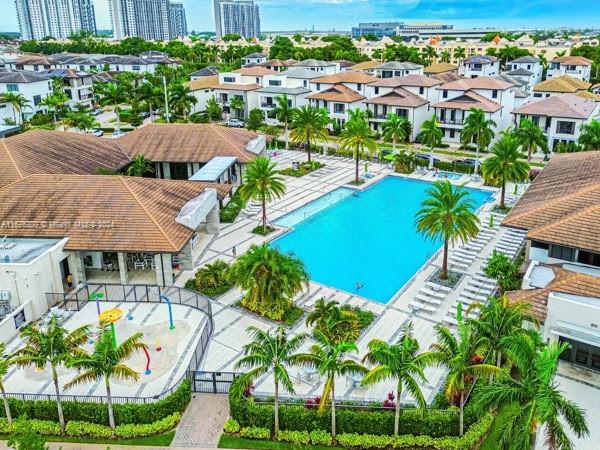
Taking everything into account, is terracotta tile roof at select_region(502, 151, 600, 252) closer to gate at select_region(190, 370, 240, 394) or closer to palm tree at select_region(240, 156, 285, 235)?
palm tree at select_region(240, 156, 285, 235)

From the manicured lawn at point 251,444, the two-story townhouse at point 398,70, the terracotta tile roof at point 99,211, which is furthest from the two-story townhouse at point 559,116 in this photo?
the manicured lawn at point 251,444

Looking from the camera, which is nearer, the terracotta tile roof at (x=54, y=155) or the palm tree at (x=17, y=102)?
the terracotta tile roof at (x=54, y=155)

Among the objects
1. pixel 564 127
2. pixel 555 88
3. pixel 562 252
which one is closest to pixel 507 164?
pixel 562 252

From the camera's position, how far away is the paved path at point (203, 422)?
20.2 m

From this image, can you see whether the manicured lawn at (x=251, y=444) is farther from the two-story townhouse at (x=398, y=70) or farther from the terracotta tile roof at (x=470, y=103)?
the two-story townhouse at (x=398, y=70)

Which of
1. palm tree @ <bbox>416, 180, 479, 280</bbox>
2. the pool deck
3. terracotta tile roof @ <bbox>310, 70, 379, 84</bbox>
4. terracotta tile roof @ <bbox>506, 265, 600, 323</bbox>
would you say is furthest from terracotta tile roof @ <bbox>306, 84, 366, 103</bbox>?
terracotta tile roof @ <bbox>506, 265, 600, 323</bbox>

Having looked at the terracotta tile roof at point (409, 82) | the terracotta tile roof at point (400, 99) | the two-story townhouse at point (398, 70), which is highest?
the two-story townhouse at point (398, 70)

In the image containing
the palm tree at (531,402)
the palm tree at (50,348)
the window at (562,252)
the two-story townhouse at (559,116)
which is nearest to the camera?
the palm tree at (531,402)

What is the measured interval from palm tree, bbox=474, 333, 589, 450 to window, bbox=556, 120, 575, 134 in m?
50.7

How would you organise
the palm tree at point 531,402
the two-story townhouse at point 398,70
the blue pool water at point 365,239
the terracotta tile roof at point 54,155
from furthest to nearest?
the two-story townhouse at point 398,70
the terracotta tile roof at point 54,155
the blue pool water at point 365,239
the palm tree at point 531,402

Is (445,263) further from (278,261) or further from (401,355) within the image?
(401,355)

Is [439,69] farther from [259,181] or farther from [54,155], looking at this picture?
[54,155]

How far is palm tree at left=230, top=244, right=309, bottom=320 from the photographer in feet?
89.7

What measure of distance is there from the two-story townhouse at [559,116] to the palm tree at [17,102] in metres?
71.4
